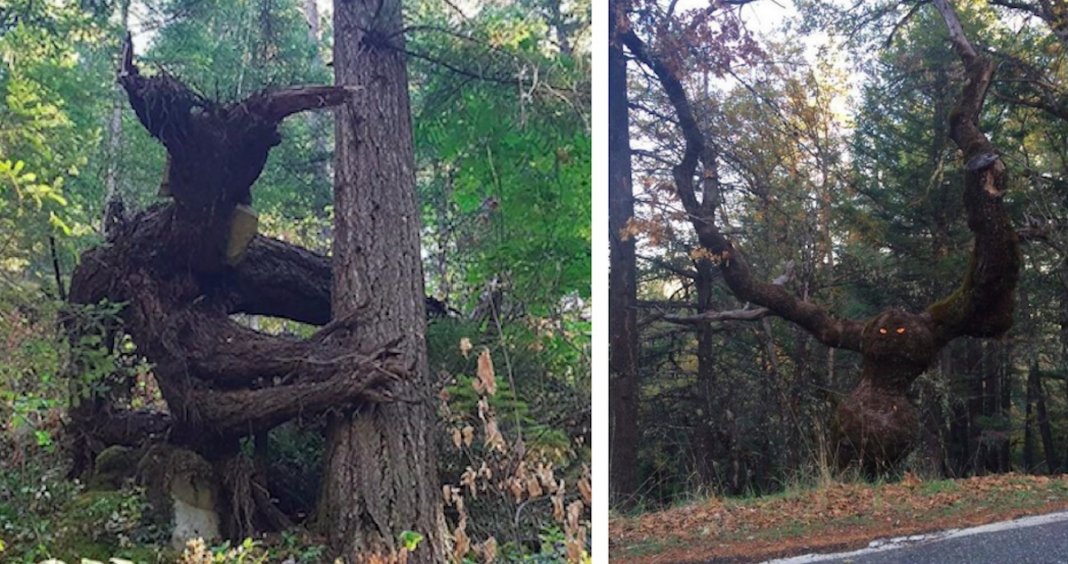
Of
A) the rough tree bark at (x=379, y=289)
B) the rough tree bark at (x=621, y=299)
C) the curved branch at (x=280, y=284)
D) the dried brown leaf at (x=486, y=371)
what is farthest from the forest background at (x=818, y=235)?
the curved branch at (x=280, y=284)

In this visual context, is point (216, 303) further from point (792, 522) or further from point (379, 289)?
point (792, 522)

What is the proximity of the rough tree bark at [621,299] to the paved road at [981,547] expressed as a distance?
21.2 inches

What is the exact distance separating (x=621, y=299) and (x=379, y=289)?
2.30 feet

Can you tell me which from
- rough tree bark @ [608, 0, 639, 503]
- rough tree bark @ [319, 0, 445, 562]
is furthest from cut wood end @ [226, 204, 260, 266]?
rough tree bark @ [608, 0, 639, 503]

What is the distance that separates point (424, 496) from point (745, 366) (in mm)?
996

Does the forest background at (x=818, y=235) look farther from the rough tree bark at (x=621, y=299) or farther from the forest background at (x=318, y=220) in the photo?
the forest background at (x=318, y=220)

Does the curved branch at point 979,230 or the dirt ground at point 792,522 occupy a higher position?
the curved branch at point 979,230

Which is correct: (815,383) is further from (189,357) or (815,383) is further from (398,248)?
(189,357)

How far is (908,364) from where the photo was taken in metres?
2.54

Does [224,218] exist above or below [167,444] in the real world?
above

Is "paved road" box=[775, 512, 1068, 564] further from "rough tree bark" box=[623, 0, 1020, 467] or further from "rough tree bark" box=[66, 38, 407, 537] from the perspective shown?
"rough tree bark" box=[66, 38, 407, 537]

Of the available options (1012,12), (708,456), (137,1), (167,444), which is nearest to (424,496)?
(167,444)

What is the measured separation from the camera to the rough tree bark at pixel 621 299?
2.41 m

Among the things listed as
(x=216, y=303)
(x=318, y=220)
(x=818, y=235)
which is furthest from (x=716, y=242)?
(x=216, y=303)
